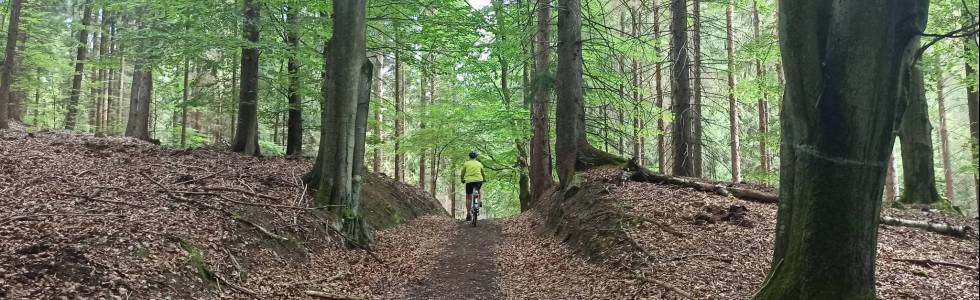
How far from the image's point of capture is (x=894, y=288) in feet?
17.4

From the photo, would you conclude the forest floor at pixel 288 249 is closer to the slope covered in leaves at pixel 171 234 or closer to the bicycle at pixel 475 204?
the slope covered in leaves at pixel 171 234

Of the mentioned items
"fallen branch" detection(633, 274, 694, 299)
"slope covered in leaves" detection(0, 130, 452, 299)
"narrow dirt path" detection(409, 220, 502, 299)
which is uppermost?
"slope covered in leaves" detection(0, 130, 452, 299)

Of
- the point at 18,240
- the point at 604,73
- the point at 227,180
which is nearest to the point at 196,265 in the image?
the point at 18,240

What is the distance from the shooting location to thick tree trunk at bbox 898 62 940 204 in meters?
10.8

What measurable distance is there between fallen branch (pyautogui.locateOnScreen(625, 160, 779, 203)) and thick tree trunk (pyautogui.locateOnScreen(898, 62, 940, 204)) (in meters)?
4.01

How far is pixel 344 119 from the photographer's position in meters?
9.32

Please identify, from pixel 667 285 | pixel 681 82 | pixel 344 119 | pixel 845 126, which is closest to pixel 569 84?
pixel 681 82

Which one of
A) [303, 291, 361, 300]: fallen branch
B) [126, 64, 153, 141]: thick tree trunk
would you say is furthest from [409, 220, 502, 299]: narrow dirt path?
[126, 64, 153, 141]: thick tree trunk

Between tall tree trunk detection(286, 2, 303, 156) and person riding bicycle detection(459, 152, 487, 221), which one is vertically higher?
tall tree trunk detection(286, 2, 303, 156)

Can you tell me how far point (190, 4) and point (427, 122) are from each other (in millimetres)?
10477

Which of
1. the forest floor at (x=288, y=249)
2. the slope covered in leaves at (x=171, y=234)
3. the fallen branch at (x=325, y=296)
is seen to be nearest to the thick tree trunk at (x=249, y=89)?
the slope covered in leaves at (x=171, y=234)

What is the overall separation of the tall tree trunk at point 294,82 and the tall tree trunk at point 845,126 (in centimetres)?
1068

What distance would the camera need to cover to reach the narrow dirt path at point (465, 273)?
7211 mm

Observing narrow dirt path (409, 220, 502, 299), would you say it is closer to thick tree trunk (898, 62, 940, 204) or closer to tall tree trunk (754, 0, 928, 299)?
tall tree trunk (754, 0, 928, 299)
